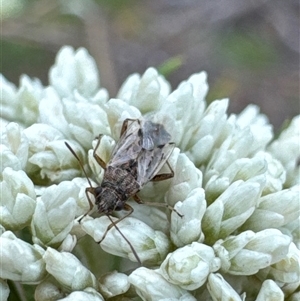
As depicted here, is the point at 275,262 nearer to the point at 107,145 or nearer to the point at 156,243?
the point at 156,243

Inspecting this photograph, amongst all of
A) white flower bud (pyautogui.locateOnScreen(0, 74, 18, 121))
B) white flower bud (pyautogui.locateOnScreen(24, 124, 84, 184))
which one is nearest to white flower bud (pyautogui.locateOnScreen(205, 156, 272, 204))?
white flower bud (pyautogui.locateOnScreen(24, 124, 84, 184))

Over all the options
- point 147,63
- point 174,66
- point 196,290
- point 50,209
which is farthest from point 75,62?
point 147,63

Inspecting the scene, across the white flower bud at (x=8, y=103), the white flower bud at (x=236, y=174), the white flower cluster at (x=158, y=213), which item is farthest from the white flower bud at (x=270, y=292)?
the white flower bud at (x=8, y=103)

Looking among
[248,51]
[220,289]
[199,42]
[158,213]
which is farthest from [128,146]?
[199,42]

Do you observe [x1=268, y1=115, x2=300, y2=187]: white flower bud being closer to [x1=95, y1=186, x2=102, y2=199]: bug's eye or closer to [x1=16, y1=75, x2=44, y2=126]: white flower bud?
[x1=95, y1=186, x2=102, y2=199]: bug's eye

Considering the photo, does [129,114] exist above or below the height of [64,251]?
above

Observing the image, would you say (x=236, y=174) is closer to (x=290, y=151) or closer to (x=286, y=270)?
(x=286, y=270)

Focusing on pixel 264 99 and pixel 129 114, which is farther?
pixel 264 99
